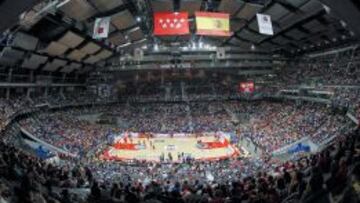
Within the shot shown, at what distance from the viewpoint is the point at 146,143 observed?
46375 millimetres

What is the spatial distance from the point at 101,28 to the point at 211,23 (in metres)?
7.96

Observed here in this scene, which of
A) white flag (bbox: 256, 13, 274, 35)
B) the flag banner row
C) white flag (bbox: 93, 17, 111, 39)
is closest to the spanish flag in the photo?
the flag banner row

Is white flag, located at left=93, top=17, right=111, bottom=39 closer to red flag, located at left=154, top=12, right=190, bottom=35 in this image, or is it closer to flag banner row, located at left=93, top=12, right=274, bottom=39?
flag banner row, located at left=93, top=12, right=274, bottom=39

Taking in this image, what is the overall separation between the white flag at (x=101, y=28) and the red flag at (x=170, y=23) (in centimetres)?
433

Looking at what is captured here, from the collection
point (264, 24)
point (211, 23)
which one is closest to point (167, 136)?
point (211, 23)

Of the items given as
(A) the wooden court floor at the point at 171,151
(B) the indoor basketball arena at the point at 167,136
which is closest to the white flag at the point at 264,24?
(B) the indoor basketball arena at the point at 167,136

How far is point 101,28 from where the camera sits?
90.0ft

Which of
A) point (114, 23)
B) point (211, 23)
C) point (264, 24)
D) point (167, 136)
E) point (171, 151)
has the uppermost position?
point (114, 23)

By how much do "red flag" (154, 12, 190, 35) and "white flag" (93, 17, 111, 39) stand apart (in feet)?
14.2

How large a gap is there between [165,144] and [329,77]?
21.4 m

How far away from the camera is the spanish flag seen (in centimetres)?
2545

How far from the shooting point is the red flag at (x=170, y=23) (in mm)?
24750

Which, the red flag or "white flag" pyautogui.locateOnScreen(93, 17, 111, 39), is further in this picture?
"white flag" pyautogui.locateOnScreen(93, 17, 111, 39)

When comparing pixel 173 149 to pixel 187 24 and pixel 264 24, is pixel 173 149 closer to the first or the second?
pixel 187 24
